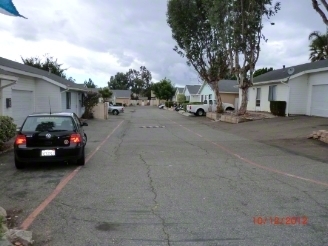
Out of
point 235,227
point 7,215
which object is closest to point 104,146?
point 7,215

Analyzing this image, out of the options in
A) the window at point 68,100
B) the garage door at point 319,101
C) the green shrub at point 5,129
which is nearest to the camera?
the green shrub at point 5,129

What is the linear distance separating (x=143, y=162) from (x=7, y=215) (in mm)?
4777

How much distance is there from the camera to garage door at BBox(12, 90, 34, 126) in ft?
59.6

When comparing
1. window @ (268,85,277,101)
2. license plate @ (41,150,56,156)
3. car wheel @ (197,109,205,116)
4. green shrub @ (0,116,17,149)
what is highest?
window @ (268,85,277,101)

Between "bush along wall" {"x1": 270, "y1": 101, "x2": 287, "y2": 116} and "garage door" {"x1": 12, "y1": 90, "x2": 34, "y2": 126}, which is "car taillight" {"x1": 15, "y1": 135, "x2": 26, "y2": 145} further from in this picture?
"bush along wall" {"x1": 270, "y1": 101, "x2": 287, "y2": 116}

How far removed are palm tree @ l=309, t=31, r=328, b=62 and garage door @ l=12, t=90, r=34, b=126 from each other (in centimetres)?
3162

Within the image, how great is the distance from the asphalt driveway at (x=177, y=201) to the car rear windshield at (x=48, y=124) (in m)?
1.09

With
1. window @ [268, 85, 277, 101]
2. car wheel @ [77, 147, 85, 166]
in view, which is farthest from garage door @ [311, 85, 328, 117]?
car wheel @ [77, 147, 85, 166]

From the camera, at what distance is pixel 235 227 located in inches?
182
